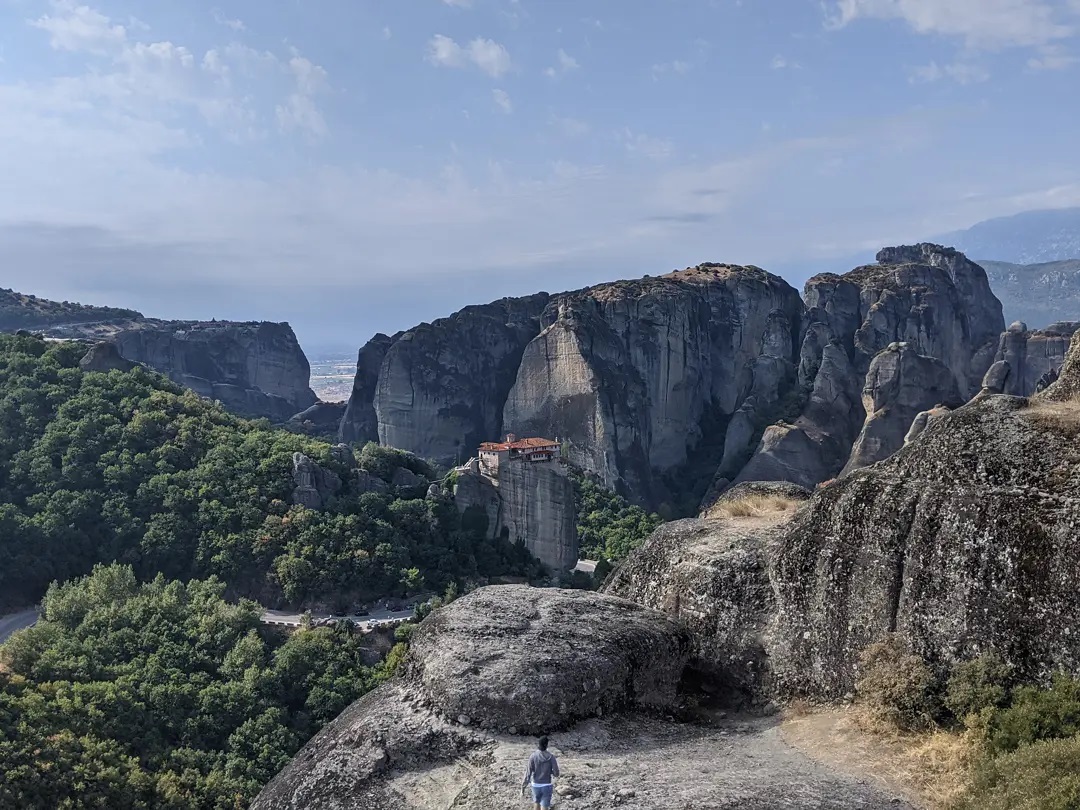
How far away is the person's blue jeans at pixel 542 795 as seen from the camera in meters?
8.88

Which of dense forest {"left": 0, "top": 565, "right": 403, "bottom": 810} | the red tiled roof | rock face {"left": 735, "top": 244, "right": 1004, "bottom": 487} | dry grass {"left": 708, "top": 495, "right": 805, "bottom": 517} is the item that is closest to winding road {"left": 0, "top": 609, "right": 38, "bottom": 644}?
dense forest {"left": 0, "top": 565, "right": 403, "bottom": 810}

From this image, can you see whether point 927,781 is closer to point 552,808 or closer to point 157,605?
point 552,808

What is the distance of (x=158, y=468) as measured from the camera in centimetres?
4909

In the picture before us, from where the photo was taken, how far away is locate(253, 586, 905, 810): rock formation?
9.44 meters

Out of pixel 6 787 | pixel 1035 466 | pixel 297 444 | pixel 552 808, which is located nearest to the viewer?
pixel 552 808

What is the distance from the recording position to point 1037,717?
934 cm

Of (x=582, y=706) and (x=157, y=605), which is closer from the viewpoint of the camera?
(x=582, y=706)

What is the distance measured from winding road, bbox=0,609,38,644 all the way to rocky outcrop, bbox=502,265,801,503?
155ft

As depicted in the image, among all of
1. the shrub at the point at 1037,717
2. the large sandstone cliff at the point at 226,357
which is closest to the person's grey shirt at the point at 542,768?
the shrub at the point at 1037,717

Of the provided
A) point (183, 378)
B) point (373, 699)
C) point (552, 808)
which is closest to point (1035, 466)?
point (552, 808)

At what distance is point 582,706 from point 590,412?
66.7 metres

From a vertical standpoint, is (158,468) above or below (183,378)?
below

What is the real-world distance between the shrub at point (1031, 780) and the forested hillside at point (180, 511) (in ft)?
130

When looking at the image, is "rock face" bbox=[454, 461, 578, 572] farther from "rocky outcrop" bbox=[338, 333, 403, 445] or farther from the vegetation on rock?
"rocky outcrop" bbox=[338, 333, 403, 445]
